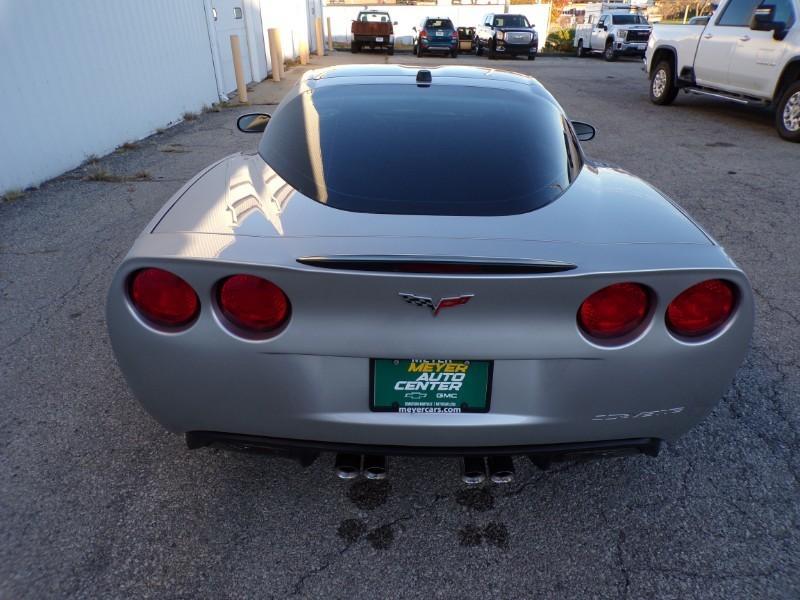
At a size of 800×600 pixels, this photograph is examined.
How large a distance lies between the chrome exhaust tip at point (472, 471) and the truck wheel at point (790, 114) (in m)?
8.67

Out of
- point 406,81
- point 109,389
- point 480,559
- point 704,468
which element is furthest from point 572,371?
point 109,389

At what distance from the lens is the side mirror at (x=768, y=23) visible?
810 centimetres

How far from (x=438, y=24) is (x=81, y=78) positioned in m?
21.2

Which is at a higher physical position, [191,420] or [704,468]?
[191,420]

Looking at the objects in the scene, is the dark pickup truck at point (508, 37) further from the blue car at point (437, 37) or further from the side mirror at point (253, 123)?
the side mirror at point (253, 123)

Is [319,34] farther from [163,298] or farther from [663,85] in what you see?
[163,298]

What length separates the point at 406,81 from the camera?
286cm

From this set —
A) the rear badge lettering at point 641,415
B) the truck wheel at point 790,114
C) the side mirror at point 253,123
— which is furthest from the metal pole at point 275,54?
the rear badge lettering at point 641,415

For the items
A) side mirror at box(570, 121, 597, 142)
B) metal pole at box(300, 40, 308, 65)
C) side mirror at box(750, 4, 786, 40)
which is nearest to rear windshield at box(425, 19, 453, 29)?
metal pole at box(300, 40, 308, 65)

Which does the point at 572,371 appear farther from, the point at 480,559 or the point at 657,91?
the point at 657,91

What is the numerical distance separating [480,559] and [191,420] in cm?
109

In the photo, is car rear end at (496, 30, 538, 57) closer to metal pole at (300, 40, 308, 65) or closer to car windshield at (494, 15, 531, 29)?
car windshield at (494, 15, 531, 29)

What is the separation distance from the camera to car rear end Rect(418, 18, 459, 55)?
967 inches

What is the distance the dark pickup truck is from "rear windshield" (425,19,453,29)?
5.33 ft
